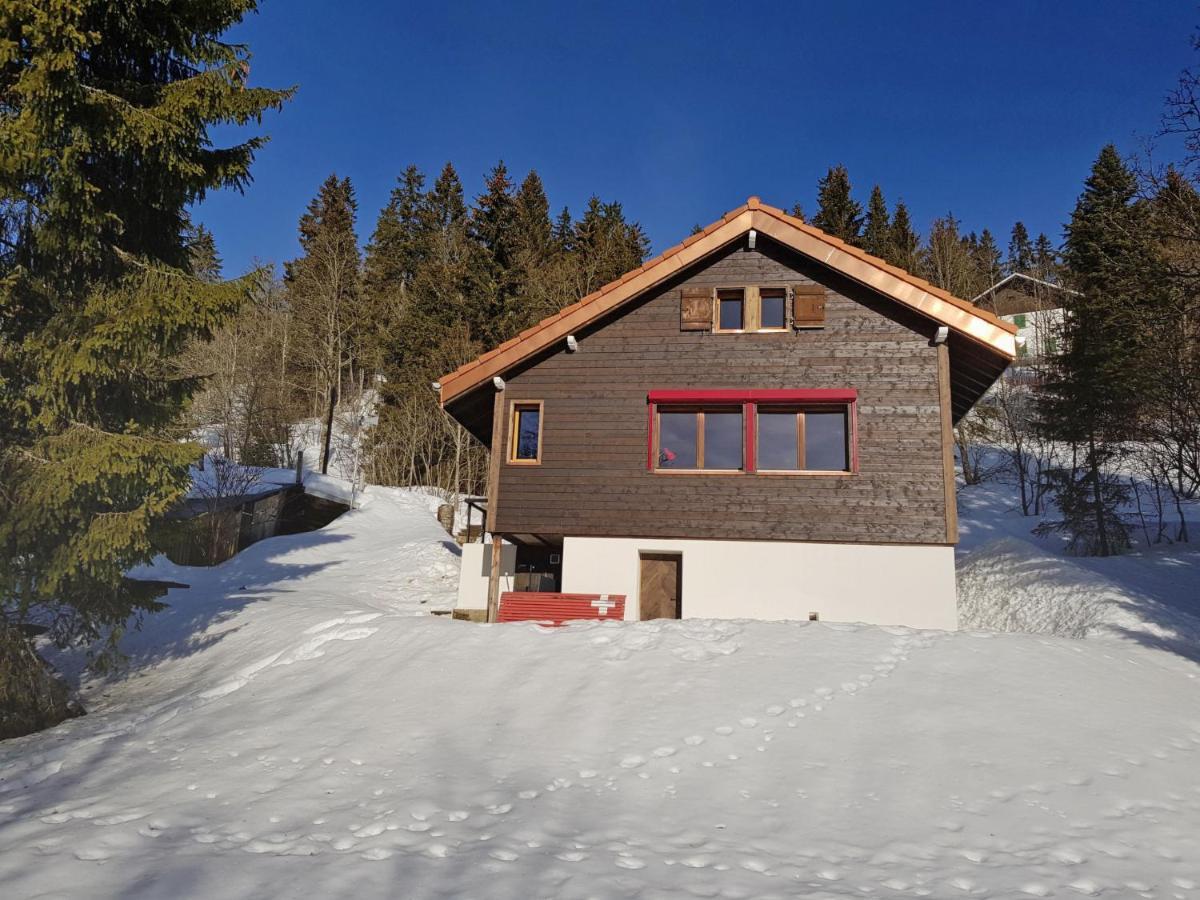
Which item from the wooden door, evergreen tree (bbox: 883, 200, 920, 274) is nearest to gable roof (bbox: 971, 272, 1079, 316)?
evergreen tree (bbox: 883, 200, 920, 274)

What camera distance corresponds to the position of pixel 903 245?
45.3 metres

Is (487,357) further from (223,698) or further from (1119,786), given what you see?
(1119,786)

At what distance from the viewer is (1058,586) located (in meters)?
15.9

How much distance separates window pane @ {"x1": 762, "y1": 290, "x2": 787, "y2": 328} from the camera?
1403 cm

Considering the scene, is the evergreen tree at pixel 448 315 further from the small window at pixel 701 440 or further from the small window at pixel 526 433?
the small window at pixel 701 440

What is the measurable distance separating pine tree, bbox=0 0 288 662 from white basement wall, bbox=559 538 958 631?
719 centimetres

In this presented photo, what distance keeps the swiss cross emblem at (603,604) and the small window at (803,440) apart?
3726mm

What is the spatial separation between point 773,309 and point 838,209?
37.5 metres

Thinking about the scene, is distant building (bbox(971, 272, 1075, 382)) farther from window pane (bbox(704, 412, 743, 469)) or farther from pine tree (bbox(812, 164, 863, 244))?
window pane (bbox(704, 412, 743, 469))

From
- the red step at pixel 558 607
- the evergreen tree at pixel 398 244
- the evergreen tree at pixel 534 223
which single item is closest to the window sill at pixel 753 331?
the red step at pixel 558 607

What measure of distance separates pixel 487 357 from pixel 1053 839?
11.6 meters

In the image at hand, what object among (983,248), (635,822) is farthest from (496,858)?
(983,248)

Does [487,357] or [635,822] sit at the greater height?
[487,357]

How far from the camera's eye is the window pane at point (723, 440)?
13.7 meters
